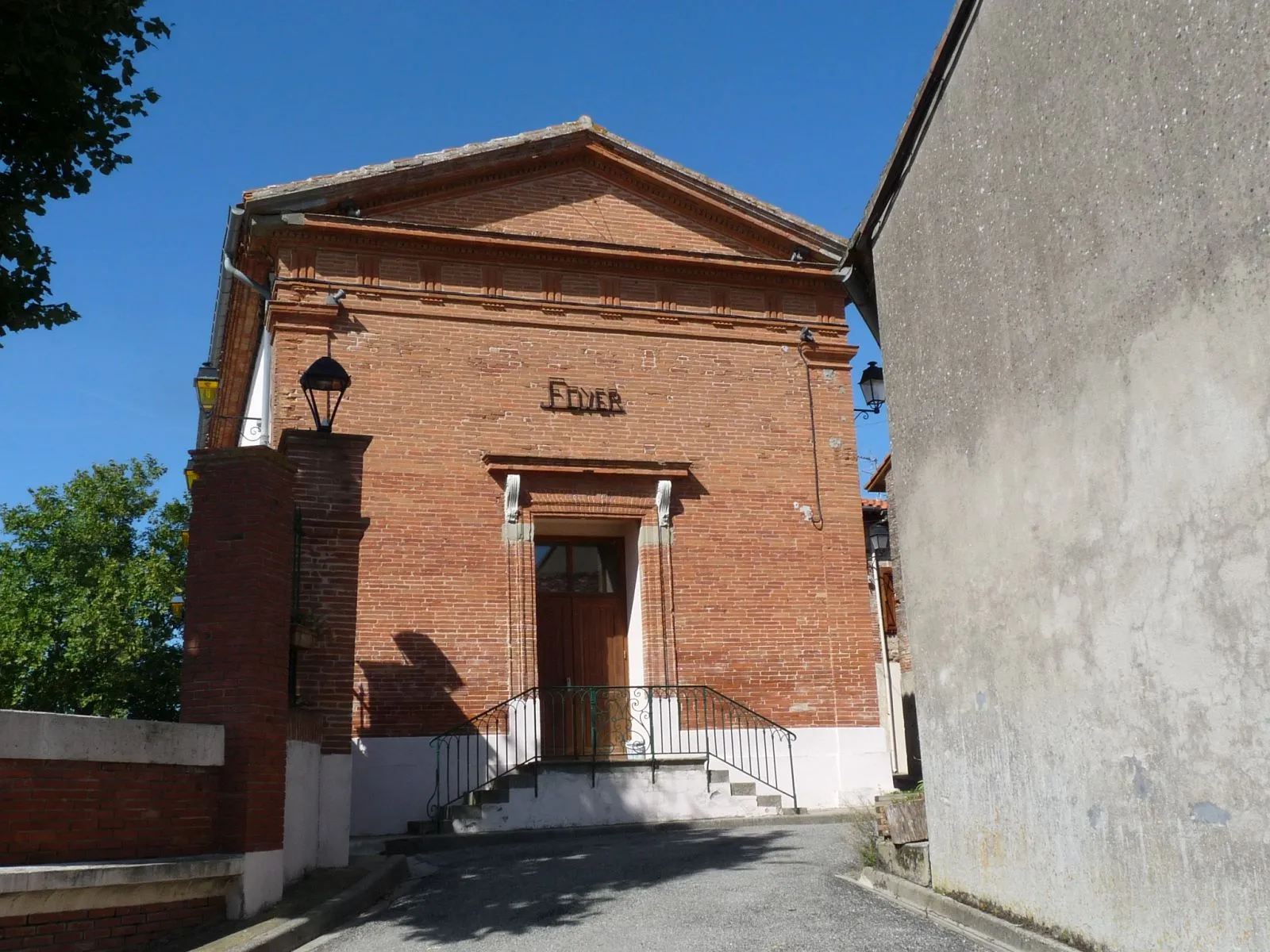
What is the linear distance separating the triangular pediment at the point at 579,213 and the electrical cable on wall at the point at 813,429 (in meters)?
1.38

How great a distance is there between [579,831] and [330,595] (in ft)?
15.1

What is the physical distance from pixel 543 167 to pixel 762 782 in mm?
8627

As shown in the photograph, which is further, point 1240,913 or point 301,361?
point 301,361

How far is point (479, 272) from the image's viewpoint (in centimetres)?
1491

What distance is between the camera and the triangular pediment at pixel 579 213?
1501 centimetres

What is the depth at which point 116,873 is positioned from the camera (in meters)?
5.86

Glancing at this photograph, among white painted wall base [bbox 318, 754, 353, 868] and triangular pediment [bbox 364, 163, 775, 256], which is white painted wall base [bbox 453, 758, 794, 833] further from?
triangular pediment [bbox 364, 163, 775, 256]

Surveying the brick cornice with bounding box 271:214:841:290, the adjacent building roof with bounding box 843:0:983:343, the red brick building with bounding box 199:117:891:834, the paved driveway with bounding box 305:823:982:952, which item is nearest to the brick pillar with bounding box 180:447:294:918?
the paved driveway with bounding box 305:823:982:952

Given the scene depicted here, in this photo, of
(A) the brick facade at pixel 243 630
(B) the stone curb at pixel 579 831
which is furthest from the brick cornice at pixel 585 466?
(A) the brick facade at pixel 243 630

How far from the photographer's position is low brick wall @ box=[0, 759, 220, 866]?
565 centimetres

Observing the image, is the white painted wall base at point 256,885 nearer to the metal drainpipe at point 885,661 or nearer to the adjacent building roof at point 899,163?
the adjacent building roof at point 899,163

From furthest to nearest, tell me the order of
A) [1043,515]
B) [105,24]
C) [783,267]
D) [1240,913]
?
[783,267] < [105,24] < [1043,515] < [1240,913]

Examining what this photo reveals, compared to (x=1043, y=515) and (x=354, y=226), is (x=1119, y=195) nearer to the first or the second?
(x=1043, y=515)

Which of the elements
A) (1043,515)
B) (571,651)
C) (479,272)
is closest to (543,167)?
(479,272)
